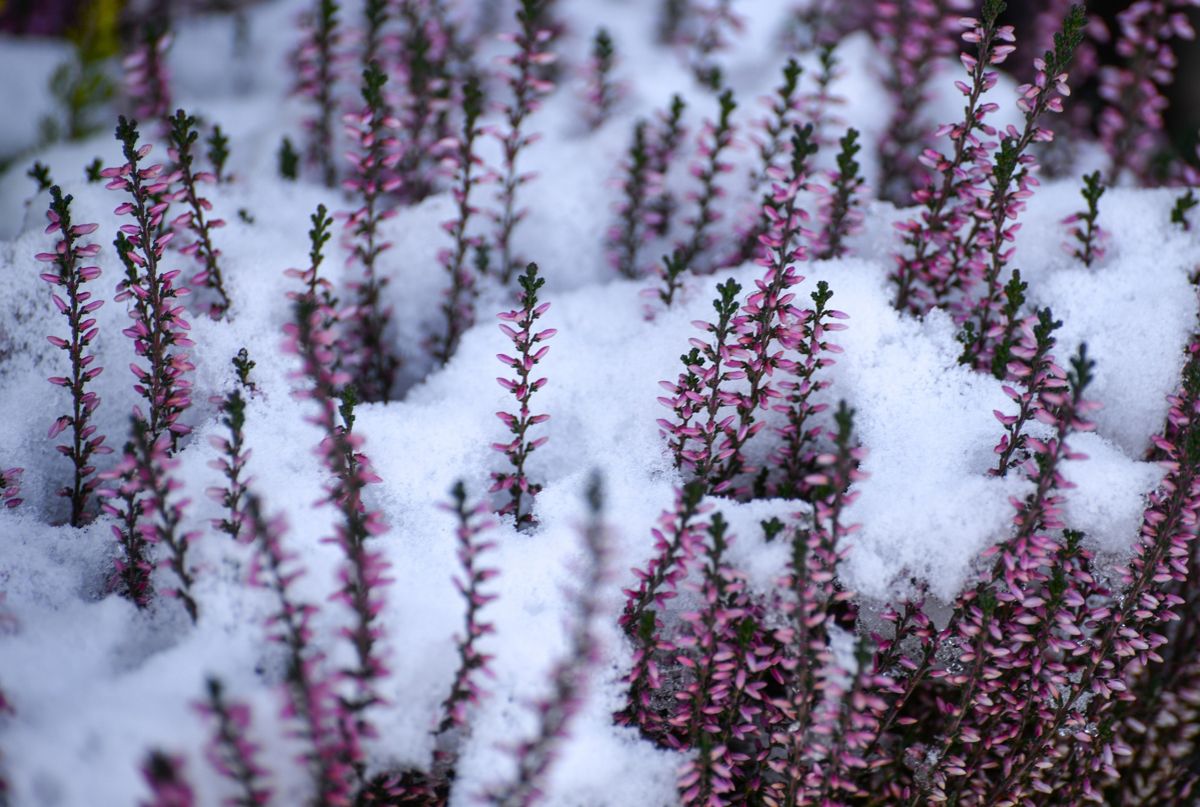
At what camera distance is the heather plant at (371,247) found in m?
2.98

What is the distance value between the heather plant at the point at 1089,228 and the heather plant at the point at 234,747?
121 inches

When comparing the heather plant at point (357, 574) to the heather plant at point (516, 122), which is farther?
the heather plant at point (516, 122)

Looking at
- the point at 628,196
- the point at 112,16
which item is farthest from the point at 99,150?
the point at 628,196

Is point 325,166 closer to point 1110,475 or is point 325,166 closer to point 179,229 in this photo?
point 179,229

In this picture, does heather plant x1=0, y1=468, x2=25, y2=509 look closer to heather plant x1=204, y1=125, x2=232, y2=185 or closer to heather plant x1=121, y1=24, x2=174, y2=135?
heather plant x1=204, y1=125, x2=232, y2=185

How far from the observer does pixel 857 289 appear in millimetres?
2990

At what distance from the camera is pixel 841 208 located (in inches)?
120

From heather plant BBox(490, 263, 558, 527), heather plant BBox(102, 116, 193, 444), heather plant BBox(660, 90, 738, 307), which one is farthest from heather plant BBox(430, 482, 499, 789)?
heather plant BBox(660, 90, 738, 307)

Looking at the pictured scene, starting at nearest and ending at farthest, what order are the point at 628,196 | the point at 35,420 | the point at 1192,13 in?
the point at 35,420
the point at 628,196
the point at 1192,13

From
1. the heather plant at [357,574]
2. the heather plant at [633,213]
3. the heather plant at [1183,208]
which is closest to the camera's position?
the heather plant at [357,574]

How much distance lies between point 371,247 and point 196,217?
606 mm

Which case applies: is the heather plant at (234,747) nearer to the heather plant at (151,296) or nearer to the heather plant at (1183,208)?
the heather plant at (151,296)

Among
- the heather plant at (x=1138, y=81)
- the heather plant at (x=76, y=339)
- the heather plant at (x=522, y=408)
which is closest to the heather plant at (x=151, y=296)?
the heather plant at (x=76, y=339)

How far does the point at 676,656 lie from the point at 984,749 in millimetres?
971
